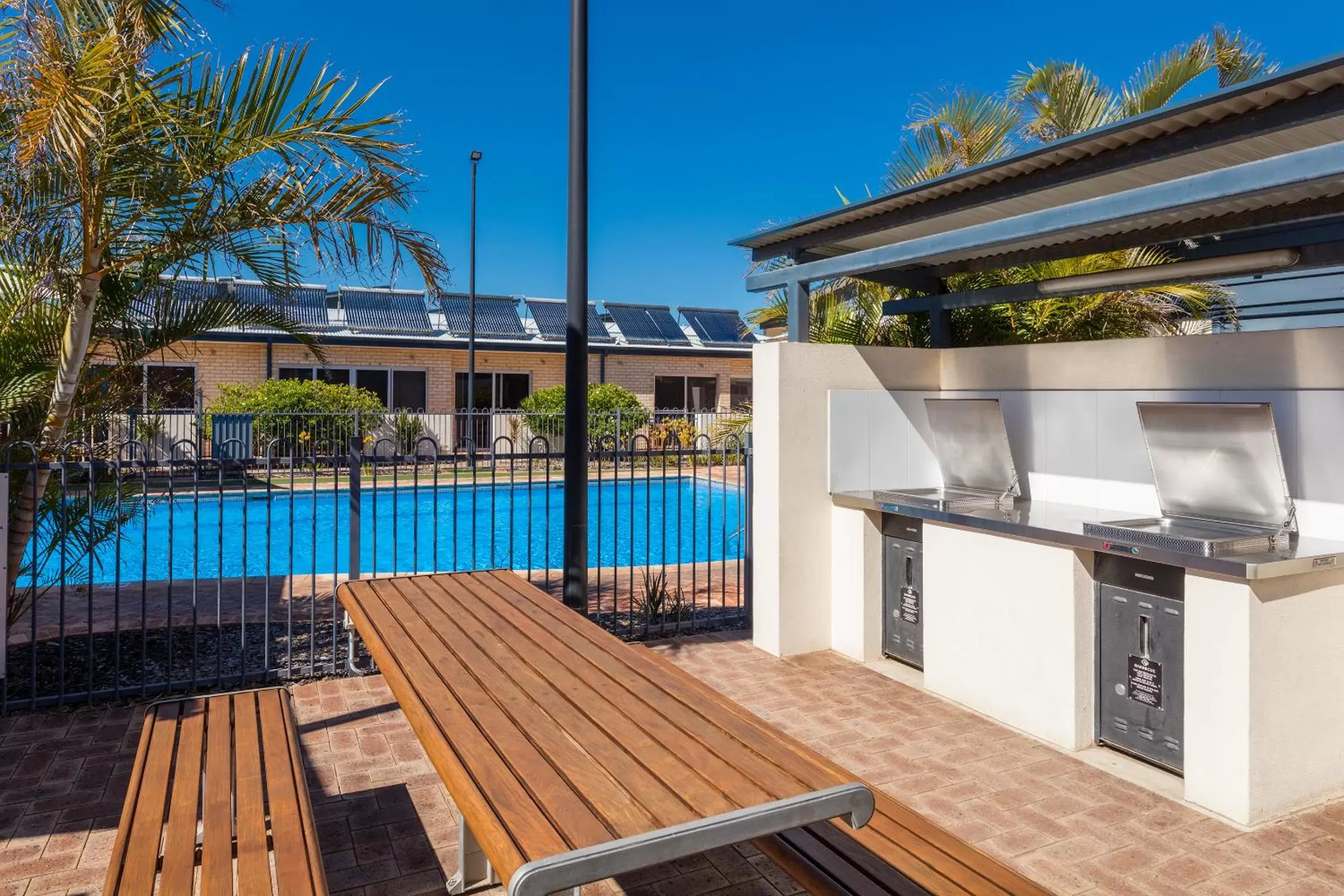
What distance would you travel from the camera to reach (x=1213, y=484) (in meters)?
4.04

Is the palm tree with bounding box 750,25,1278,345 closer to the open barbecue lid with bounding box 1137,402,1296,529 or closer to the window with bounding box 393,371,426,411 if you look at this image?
the open barbecue lid with bounding box 1137,402,1296,529

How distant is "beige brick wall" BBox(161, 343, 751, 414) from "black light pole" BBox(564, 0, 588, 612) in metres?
11.4

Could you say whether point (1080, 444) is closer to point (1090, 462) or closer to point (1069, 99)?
point (1090, 462)

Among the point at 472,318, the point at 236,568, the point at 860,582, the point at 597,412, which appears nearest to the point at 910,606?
the point at 860,582

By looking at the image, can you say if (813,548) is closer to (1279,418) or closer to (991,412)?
(991,412)

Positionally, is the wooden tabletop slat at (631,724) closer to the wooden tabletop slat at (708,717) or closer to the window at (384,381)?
the wooden tabletop slat at (708,717)

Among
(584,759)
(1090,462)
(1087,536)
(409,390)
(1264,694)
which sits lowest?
(1264,694)

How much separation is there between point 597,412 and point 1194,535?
50.1 ft

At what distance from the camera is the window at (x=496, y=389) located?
21.8 metres

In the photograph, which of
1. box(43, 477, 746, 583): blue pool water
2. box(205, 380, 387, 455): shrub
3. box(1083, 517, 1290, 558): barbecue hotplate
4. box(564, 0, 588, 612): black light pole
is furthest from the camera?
box(205, 380, 387, 455): shrub

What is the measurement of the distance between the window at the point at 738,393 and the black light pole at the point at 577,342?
19405mm

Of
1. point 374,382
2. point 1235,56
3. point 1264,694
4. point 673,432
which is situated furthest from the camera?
point 374,382

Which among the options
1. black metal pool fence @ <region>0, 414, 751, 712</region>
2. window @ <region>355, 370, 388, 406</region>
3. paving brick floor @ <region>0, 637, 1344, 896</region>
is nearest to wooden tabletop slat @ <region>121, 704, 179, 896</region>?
paving brick floor @ <region>0, 637, 1344, 896</region>

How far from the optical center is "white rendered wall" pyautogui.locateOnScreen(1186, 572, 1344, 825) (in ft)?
11.0
